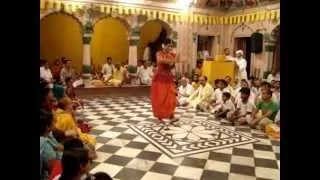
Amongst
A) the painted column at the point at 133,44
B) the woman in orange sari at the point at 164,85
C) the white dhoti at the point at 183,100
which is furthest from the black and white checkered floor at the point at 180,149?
the painted column at the point at 133,44

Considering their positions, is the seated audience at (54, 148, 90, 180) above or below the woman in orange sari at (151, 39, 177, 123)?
below

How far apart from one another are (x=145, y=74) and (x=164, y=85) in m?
5.51

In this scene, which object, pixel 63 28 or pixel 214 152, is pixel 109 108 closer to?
pixel 214 152

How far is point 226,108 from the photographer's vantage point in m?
7.69

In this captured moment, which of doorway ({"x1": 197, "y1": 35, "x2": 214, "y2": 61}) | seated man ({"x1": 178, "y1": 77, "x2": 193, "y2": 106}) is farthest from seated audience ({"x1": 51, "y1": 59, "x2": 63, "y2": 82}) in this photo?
doorway ({"x1": 197, "y1": 35, "x2": 214, "y2": 61})

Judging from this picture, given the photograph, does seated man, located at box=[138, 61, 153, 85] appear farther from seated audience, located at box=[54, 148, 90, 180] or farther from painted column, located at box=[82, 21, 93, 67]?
seated audience, located at box=[54, 148, 90, 180]

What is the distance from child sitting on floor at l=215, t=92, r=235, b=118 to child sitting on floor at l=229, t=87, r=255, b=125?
0.54ft

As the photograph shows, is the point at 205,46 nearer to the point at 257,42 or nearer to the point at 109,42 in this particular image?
the point at 257,42

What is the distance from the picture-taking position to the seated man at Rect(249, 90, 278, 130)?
671 cm

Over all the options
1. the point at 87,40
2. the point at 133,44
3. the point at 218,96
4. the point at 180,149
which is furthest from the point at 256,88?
the point at 87,40

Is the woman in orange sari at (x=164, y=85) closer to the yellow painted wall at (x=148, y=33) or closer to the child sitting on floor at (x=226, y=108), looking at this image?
the child sitting on floor at (x=226, y=108)
